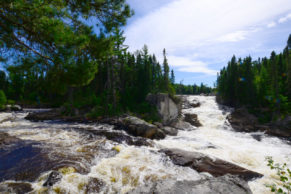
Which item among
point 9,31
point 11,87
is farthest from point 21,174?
point 11,87

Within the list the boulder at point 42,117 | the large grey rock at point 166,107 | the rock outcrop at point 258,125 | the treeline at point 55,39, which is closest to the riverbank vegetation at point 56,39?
the treeline at point 55,39

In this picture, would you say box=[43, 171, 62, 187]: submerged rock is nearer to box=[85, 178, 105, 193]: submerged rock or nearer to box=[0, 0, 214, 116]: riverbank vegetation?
box=[85, 178, 105, 193]: submerged rock

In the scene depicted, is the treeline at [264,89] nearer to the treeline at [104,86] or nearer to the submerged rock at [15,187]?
the treeline at [104,86]

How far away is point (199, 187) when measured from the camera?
16.0 feet

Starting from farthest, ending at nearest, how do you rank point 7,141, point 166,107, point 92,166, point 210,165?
point 166,107 → point 7,141 → point 210,165 → point 92,166

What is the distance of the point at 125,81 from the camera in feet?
129

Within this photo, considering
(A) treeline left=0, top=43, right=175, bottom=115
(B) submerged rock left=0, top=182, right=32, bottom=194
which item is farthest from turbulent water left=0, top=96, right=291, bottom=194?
(A) treeline left=0, top=43, right=175, bottom=115

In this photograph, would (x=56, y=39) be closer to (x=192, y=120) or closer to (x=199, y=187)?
(x=199, y=187)

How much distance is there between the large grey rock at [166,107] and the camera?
24547 millimetres

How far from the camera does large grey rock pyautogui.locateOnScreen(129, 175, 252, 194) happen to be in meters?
4.62

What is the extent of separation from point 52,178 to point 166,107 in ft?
68.5

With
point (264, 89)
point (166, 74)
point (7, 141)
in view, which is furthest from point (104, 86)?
point (264, 89)

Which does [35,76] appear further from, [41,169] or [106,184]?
[106,184]

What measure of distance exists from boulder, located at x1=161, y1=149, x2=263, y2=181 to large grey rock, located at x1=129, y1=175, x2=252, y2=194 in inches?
76.9
